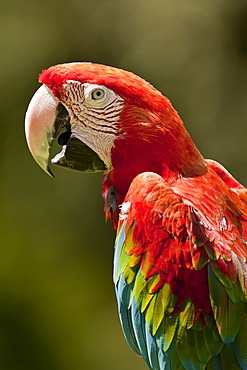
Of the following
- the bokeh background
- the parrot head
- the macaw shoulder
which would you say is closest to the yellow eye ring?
the parrot head

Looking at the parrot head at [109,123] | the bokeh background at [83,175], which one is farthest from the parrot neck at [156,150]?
the bokeh background at [83,175]

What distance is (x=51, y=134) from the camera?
7.07ft

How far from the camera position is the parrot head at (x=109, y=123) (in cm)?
212

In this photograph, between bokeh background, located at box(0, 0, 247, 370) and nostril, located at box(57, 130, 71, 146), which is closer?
nostril, located at box(57, 130, 71, 146)

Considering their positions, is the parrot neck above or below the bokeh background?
above

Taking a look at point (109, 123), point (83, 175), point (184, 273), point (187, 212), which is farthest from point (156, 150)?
point (83, 175)

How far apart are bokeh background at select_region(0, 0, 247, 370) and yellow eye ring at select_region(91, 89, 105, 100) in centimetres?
255

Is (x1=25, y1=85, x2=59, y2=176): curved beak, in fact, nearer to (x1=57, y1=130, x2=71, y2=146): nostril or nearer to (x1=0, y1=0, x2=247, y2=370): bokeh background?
(x1=57, y1=130, x2=71, y2=146): nostril

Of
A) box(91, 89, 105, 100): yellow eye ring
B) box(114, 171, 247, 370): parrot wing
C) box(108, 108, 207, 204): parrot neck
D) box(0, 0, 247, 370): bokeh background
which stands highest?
box(91, 89, 105, 100): yellow eye ring

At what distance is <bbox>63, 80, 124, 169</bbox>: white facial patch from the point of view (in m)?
2.12

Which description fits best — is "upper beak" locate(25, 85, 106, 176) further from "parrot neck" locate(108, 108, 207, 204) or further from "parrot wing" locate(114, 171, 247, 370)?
"parrot wing" locate(114, 171, 247, 370)

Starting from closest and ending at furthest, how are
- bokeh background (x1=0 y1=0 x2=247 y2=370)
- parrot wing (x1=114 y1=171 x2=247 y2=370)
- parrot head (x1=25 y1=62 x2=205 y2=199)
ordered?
parrot wing (x1=114 y1=171 x2=247 y2=370), parrot head (x1=25 y1=62 x2=205 y2=199), bokeh background (x1=0 y1=0 x2=247 y2=370)

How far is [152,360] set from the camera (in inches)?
82.4

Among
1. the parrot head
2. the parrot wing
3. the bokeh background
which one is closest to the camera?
the parrot wing
